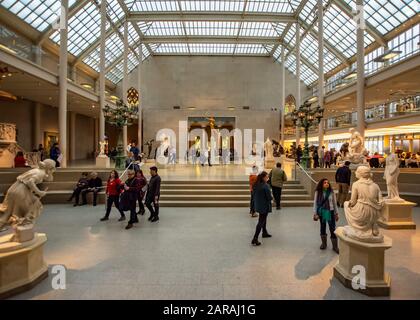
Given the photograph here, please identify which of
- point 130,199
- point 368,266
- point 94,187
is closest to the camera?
point 368,266

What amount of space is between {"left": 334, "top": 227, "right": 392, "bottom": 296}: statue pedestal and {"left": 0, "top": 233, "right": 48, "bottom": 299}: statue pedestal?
4.47 metres

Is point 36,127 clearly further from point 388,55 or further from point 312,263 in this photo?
point 388,55

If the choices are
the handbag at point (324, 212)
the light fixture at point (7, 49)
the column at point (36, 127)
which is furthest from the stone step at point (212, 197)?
the column at point (36, 127)

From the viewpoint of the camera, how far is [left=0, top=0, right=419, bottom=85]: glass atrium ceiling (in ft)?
75.8

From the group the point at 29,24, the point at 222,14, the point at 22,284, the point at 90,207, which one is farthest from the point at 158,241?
the point at 222,14

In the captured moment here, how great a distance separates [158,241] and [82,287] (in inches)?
90.0

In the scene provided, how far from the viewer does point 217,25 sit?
36.1m

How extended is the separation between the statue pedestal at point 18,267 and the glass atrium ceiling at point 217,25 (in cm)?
2125

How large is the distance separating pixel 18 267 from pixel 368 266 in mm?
4820

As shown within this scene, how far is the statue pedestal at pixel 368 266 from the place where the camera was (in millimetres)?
3896

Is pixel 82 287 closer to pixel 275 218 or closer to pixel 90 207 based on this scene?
pixel 275 218

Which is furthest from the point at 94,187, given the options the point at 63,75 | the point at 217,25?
the point at 217,25

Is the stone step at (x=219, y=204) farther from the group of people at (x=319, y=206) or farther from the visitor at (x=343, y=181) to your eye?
the group of people at (x=319, y=206)

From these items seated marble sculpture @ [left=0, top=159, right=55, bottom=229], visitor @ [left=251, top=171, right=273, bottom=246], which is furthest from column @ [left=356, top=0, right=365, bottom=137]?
seated marble sculpture @ [left=0, top=159, right=55, bottom=229]
